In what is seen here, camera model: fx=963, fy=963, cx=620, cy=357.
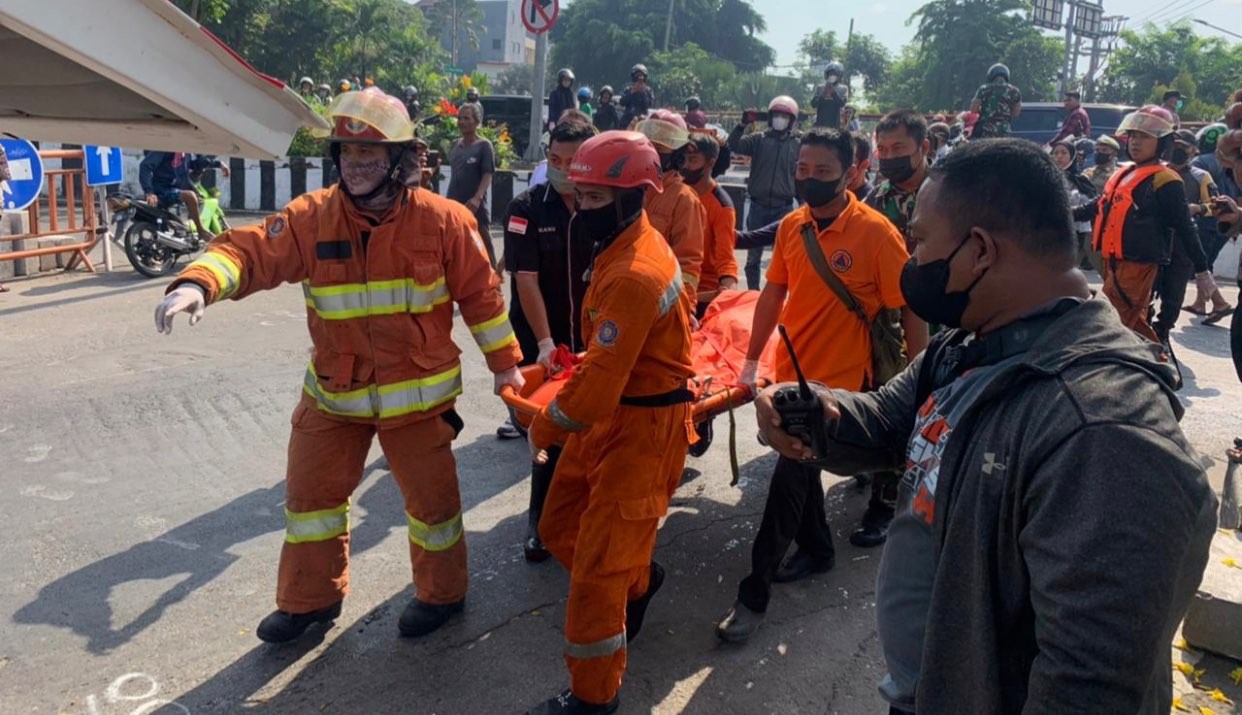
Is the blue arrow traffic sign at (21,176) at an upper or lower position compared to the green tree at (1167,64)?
lower

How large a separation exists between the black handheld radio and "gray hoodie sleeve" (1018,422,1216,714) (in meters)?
0.63

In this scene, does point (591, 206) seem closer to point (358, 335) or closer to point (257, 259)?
point (358, 335)

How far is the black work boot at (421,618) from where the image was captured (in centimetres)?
359

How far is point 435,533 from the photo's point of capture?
3584 millimetres

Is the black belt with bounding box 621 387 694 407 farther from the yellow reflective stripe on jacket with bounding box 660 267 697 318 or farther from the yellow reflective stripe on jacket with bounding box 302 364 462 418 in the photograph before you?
the yellow reflective stripe on jacket with bounding box 302 364 462 418

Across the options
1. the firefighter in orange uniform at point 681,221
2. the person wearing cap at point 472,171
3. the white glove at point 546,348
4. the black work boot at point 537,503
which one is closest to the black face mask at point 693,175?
the firefighter in orange uniform at point 681,221

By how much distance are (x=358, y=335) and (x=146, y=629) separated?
1389 millimetres

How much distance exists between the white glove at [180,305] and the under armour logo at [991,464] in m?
2.23

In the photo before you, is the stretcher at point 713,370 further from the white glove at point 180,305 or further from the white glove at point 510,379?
the white glove at point 180,305

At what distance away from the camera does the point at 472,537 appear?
454 centimetres

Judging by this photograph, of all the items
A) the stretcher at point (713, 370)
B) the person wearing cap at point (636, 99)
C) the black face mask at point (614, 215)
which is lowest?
the stretcher at point (713, 370)

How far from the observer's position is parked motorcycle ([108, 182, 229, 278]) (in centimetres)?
969

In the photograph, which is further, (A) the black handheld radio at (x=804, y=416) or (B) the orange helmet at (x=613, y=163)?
(B) the orange helmet at (x=613, y=163)

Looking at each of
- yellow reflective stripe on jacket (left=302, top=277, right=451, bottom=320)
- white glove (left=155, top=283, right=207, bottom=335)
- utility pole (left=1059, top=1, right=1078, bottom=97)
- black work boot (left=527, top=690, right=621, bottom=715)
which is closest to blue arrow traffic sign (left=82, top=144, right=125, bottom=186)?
yellow reflective stripe on jacket (left=302, top=277, right=451, bottom=320)
